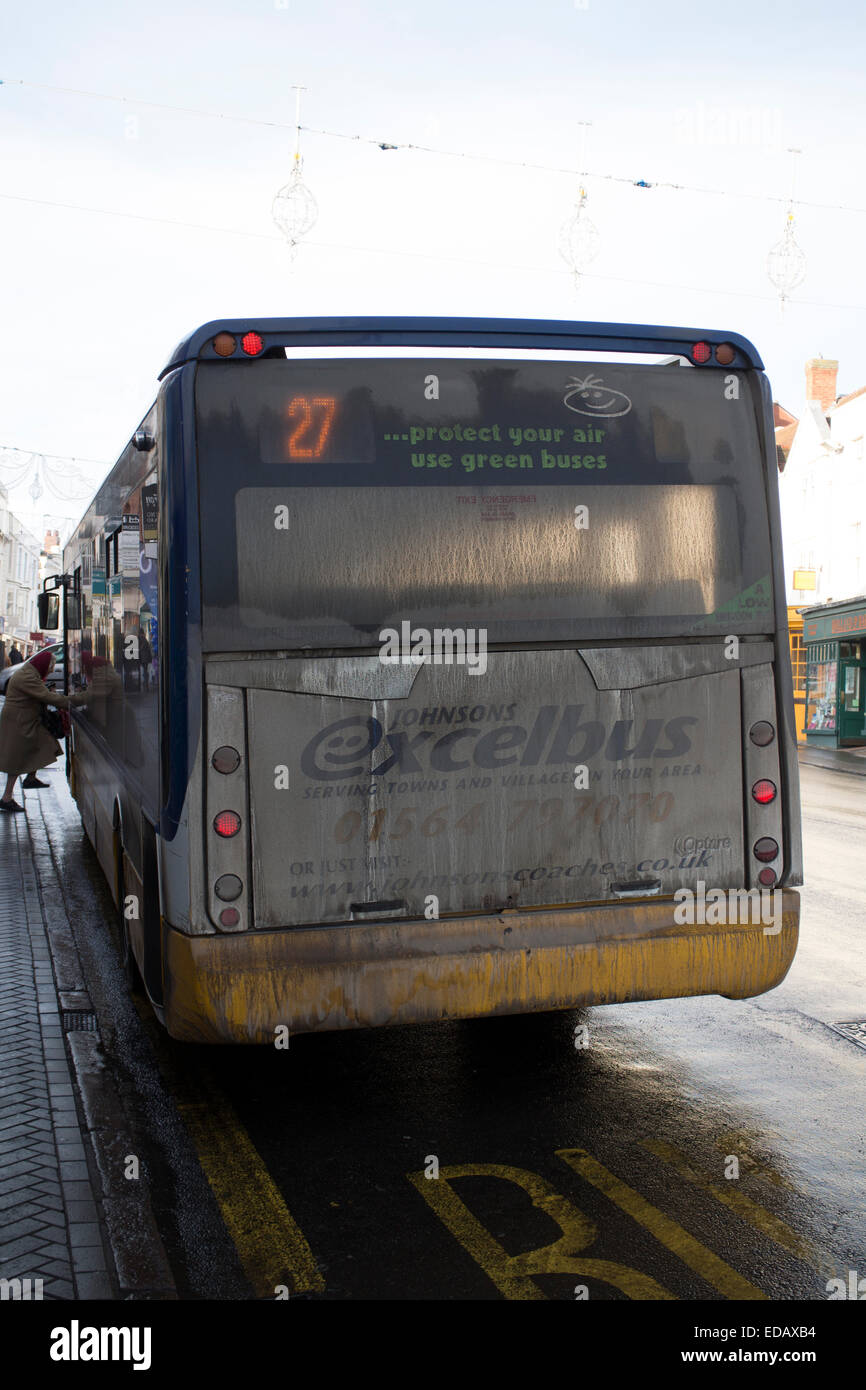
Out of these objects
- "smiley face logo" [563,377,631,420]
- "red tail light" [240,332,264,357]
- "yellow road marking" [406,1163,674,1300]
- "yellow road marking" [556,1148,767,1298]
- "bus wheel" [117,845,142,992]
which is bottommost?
"yellow road marking" [556,1148,767,1298]

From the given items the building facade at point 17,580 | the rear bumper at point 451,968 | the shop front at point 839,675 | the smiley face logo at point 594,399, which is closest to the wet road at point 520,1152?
the rear bumper at point 451,968

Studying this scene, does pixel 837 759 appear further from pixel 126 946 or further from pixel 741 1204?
pixel 741 1204

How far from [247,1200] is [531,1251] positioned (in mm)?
1093

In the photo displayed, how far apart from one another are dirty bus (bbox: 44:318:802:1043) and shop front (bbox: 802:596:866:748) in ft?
92.4

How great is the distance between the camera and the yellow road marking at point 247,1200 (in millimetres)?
3900

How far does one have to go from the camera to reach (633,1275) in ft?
12.6

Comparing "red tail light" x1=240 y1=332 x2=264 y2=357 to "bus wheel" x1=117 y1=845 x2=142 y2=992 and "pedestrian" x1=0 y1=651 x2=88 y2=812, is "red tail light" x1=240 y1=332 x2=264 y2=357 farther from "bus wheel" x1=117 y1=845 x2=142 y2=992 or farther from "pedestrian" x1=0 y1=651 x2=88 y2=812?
"pedestrian" x1=0 y1=651 x2=88 y2=812

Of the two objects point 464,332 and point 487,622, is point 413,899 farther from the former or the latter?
point 464,332

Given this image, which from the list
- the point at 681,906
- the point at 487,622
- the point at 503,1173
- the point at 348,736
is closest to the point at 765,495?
the point at 487,622

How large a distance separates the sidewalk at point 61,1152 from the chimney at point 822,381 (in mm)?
41974

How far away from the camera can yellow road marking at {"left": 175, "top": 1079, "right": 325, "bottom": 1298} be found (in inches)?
154

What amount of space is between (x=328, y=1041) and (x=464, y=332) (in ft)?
12.0

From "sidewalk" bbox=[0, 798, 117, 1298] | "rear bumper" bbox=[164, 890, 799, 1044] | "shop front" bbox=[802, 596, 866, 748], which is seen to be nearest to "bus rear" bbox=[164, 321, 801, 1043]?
"rear bumper" bbox=[164, 890, 799, 1044]

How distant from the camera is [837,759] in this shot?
2908cm
